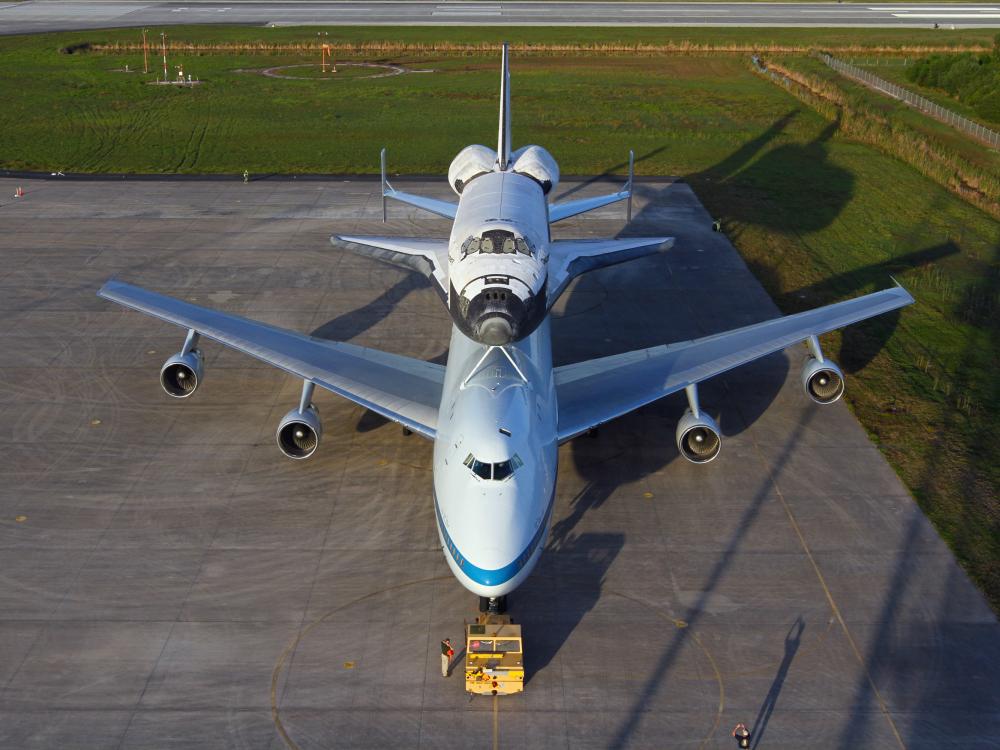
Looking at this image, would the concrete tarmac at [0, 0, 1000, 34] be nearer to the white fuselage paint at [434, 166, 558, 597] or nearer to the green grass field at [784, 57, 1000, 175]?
the green grass field at [784, 57, 1000, 175]

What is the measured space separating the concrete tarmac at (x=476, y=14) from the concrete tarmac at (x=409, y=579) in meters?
89.9

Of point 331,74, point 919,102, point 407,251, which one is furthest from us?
point 331,74

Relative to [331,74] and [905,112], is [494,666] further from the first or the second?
[331,74]

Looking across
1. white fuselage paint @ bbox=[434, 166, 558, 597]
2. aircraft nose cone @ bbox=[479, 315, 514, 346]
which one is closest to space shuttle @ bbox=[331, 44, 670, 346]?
aircraft nose cone @ bbox=[479, 315, 514, 346]

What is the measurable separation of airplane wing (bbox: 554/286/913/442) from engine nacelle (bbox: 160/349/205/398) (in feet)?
35.7

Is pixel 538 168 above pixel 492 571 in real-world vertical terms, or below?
above

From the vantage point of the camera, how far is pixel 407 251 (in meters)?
34.9

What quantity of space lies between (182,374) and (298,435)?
497 cm

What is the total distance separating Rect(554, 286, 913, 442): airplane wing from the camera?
88.7 ft

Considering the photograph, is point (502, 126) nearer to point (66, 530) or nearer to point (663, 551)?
point (663, 551)

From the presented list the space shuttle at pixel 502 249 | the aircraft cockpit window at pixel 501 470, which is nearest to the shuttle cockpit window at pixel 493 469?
the aircraft cockpit window at pixel 501 470

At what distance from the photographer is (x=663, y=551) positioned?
2528 cm

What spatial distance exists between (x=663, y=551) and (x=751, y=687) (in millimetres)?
4960

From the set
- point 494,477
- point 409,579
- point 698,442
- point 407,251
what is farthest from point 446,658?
point 407,251
